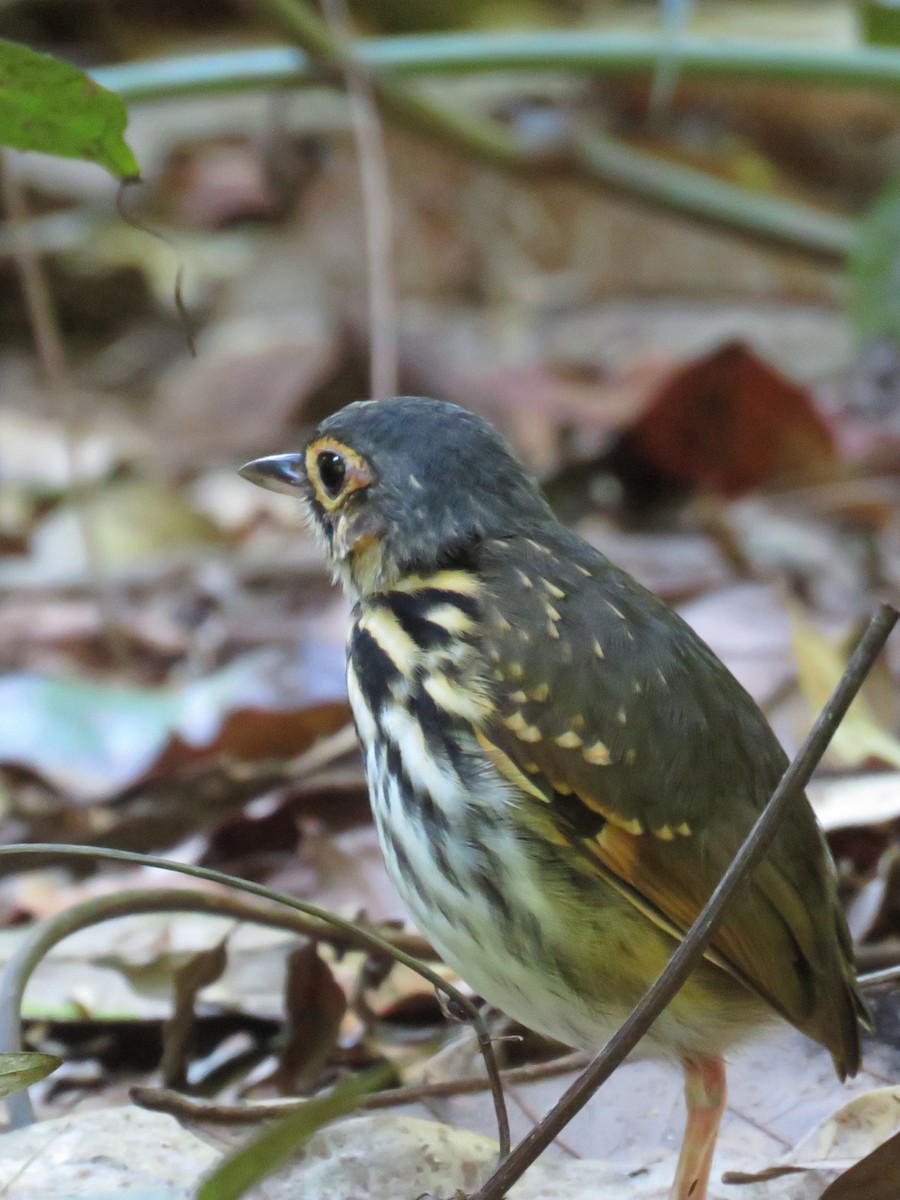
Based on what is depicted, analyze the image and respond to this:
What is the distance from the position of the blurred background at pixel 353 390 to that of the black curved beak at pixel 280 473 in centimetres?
83

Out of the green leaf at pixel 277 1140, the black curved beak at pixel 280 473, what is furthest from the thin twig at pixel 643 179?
the green leaf at pixel 277 1140

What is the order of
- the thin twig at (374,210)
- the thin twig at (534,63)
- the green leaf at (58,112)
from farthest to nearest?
1. the thin twig at (534,63)
2. the thin twig at (374,210)
3. the green leaf at (58,112)

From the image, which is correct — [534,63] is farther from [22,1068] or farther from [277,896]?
[22,1068]

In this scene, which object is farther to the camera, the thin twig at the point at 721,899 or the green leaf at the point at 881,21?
the green leaf at the point at 881,21

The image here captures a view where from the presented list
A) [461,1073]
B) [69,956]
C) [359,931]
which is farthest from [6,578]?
[359,931]

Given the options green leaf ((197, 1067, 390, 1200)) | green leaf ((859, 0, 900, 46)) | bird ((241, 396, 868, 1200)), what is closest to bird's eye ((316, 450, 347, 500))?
bird ((241, 396, 868, 1200))

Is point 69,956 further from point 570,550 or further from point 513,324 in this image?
point 513,324

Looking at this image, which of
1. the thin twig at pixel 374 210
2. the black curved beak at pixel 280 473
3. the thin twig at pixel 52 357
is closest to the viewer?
the black curved beak at pixel 280 473

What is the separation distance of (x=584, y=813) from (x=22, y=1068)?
2.83 feet

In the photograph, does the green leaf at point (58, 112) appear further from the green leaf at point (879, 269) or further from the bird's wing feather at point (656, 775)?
the green leaf at point (879, 269)

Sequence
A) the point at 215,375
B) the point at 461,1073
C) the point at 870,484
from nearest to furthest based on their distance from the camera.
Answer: the point at 461,1073, the point at 870,484, the point at 215,375

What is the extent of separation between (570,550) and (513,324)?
6.16m

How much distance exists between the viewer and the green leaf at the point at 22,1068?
2068mm

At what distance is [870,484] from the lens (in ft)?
21.4
